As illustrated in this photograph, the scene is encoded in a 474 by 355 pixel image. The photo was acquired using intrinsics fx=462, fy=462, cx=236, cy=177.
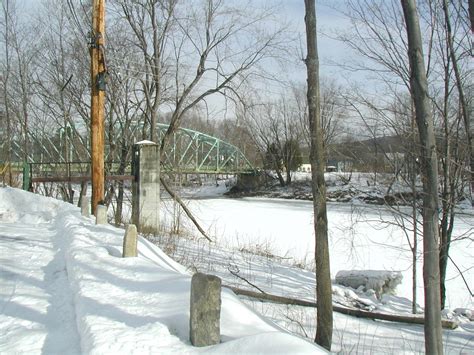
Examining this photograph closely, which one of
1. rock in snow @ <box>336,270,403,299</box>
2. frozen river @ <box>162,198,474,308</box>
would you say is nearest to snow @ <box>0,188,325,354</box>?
frozen river @ <box>162,198,474,308</box>

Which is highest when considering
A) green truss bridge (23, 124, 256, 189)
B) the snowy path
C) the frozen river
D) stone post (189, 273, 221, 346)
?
green truss bridge (23, 124, 256, 189)

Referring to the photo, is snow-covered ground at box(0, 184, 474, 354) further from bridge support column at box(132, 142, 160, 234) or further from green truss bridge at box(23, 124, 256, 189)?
green truss bridge at box(23, 124, 256, 189)

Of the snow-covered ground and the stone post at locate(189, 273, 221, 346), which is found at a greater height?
the stone post at locate(189, 273, 221, 346)

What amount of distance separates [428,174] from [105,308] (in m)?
3.25

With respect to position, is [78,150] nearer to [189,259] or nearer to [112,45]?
[112,45]

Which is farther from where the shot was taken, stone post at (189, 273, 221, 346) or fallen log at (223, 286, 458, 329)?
fallen log at (223, 286, 458, 329)

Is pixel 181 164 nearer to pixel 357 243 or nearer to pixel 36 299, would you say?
pixel 357 243

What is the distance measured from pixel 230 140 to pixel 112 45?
3876 cm

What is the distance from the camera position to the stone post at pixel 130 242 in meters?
5.99

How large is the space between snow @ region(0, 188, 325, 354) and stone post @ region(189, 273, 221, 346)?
9 cm

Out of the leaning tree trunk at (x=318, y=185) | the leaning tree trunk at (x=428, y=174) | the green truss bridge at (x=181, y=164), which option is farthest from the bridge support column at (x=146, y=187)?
the leaning tree trunk at (x=428, y=174)

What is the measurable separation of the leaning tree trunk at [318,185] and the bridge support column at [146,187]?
842 centimetres

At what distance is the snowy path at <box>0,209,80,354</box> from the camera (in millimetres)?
3801

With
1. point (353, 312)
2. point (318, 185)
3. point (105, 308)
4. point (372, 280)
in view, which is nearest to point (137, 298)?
point (105, 308)
